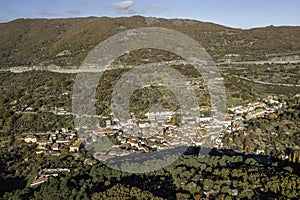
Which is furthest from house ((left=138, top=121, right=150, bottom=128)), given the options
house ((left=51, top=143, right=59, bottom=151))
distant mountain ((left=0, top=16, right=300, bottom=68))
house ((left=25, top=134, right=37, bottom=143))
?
distant mountain ((left=0, top=16, right=300, bottom=68))

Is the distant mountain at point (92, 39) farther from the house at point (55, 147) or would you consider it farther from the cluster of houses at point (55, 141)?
the house at point (55, 147)

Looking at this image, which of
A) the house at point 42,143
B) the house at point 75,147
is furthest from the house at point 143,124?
the house at point 42,143

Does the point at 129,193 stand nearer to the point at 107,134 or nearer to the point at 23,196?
the point at 23,196

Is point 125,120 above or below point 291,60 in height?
below

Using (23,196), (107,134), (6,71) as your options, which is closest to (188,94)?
(107,134)

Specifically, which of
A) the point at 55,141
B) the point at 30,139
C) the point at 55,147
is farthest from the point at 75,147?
the point at 30,139

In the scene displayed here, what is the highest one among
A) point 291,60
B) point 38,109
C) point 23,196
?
point 291,60
